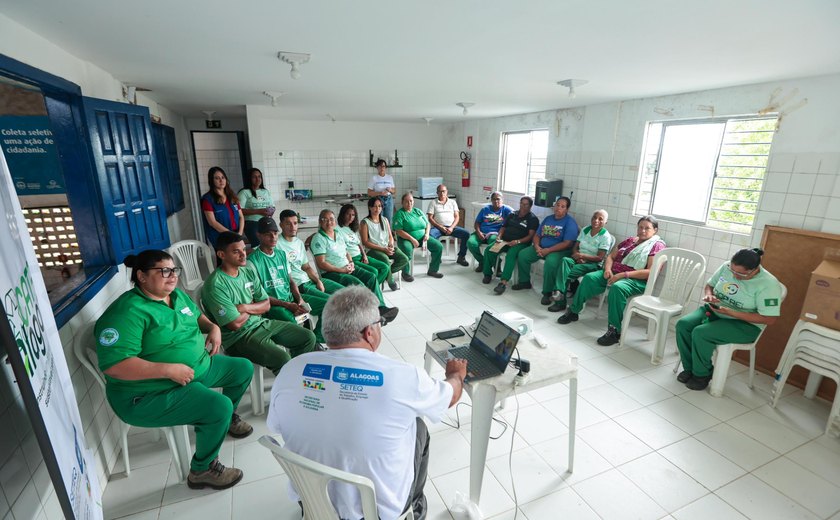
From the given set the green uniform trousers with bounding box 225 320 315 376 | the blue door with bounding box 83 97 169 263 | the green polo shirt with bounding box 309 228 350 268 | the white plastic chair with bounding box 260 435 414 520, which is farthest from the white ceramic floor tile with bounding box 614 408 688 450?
the blue door with bounding box 83 97 169 263

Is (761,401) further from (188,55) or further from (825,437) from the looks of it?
(188,55)

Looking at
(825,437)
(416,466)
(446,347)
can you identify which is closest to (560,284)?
(825,437)

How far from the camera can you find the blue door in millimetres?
2557

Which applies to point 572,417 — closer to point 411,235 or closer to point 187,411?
point 187,411

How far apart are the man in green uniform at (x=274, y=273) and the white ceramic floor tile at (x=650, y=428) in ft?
7.09

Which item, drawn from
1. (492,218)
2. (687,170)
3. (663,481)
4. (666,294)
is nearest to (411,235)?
(492,218)

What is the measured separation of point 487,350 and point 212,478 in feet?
5.00

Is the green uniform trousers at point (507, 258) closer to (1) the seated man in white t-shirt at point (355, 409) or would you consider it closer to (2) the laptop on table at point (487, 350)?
(2) the laptop on table at point (487, 350)

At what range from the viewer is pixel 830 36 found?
6.24 ft

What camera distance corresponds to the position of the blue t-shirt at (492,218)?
5.44 metres

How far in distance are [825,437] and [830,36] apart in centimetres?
227

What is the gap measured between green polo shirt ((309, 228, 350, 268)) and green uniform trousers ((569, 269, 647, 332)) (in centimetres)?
238

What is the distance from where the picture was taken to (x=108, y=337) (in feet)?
5.61

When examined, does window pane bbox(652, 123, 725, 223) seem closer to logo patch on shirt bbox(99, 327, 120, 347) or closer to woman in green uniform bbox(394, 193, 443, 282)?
woman in green uniform bbox(394, 193, 443, 282)
